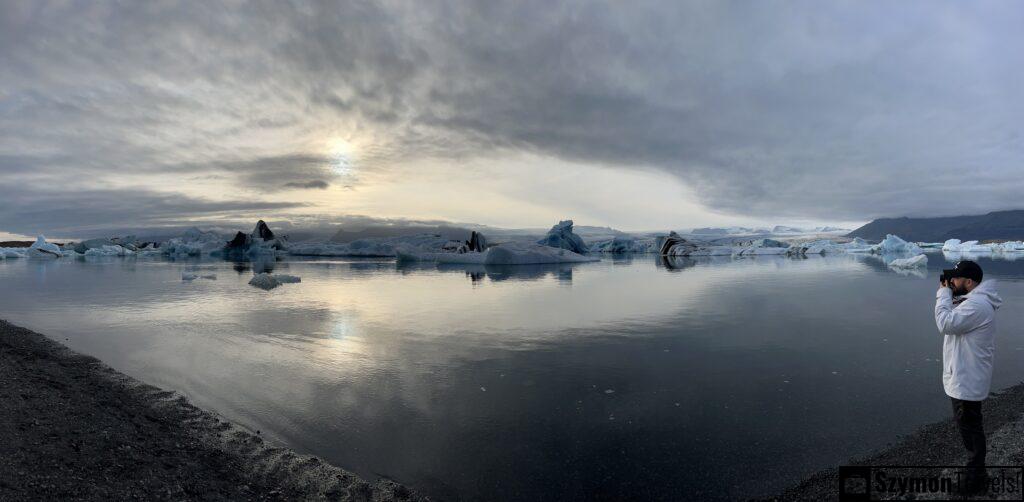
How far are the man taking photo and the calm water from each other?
1.23 m

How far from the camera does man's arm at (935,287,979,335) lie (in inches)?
151

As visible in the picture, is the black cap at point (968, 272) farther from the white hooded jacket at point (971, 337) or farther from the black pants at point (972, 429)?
the black pants at point (972, 429)

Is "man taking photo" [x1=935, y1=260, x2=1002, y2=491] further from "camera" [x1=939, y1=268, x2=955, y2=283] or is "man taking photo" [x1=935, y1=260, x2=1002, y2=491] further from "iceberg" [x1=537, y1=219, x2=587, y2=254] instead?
"iceberg" [x1=537, y1=219, x2=587, y2=254]

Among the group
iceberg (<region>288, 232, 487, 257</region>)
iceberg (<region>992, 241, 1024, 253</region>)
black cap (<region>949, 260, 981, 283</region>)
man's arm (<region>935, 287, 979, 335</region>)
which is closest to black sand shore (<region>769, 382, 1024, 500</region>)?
man's arm (<region>935, 287, 979, 335</region>)

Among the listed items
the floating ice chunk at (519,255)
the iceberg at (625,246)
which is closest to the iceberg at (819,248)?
the iceberg at (625,246)

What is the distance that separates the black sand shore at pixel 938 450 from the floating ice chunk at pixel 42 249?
95.6m

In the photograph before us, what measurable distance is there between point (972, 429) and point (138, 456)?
7468 mm

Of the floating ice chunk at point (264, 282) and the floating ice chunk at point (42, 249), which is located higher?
the floating ice chunk at point (42, 249)

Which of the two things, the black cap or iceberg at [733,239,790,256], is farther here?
iceberg at [733,239,790,256]

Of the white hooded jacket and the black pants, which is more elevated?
the white hooded jacket

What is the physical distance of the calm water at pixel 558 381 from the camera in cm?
495

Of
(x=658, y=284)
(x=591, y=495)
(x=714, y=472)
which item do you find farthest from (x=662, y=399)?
(x=658, y=284)

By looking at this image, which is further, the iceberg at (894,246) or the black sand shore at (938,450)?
the iceberg at (894,246)

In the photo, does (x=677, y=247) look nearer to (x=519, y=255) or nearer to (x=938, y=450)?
(x=519, y=255)
